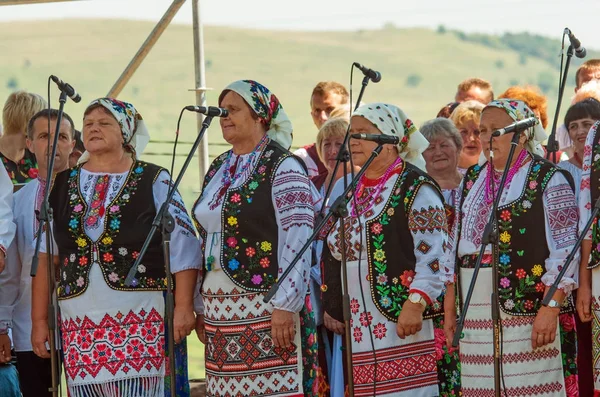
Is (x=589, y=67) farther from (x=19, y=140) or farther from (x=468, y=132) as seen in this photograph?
(x=19, y=140)

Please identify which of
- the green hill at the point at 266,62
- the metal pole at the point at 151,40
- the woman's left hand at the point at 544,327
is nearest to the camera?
the woman's left hand at the point at 544,327

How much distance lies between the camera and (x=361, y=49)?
6469cm

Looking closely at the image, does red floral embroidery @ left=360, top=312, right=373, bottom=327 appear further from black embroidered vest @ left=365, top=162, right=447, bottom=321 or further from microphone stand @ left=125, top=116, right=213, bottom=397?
microphone stand @ left=125, top=116, right=213, bottom=397

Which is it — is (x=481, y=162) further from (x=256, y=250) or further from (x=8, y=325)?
(x=8, y=325)

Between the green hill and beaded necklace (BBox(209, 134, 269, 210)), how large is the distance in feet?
125

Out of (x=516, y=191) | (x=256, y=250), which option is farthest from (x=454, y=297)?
(x=256, y=250)

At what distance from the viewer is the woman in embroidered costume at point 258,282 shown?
546 cm

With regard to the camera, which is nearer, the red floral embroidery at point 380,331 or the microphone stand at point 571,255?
the microphone stand at point 571,255

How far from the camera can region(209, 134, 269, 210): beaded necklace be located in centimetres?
562

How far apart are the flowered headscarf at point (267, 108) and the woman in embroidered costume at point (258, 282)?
0.14 meters

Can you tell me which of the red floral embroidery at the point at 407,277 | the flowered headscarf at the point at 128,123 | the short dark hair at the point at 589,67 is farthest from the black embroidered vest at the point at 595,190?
the short dark hair at the point at 589,67

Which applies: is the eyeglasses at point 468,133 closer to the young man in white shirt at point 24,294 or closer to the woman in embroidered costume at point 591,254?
the woman in embroidered costume at point 591,254

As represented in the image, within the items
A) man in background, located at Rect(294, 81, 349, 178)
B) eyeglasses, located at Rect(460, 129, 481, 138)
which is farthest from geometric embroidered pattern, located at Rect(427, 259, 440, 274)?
man in background, located at Rect(294, 81, 349, 178)

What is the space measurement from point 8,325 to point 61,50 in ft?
165
